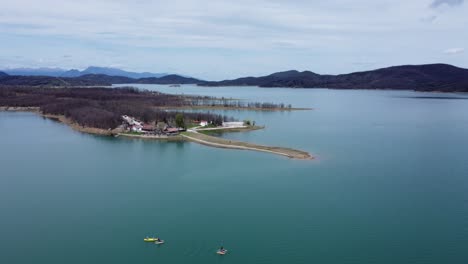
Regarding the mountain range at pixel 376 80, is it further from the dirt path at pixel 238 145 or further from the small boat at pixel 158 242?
the small boat at pixel 158 242

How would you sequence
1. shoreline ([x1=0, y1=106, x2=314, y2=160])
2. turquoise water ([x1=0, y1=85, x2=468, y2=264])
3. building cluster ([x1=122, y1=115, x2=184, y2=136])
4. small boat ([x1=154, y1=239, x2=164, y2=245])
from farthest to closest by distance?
building cluster ([x1=122, y1=115, x2=184, y2=136])
shoreline ([x1=0, y1=106, x2=314, y2=160])
small boat ([x1=154, y1=239, x2=164, y2=245])
turquoise water ([x1=0, y1=85, x2=468, y2=264])

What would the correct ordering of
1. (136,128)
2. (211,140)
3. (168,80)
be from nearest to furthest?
(211,140), (136,128), (168,80)

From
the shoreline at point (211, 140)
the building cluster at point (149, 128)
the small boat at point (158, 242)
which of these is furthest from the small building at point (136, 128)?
the small boat at point (158, 242)

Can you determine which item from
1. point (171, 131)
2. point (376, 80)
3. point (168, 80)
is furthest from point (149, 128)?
point (168, 80)

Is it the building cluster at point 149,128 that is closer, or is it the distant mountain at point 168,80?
the building cluster at point 149,128

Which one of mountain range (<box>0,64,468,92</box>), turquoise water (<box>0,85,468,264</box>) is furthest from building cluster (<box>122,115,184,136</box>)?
mountain range (<box>0,64,468,92</box>)

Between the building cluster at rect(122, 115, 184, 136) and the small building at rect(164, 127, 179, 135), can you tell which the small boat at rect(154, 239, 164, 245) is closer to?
the building cluster at rect(122, 115, 184, 136)

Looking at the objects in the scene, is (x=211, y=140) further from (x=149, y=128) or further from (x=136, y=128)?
(x=136, y=128)
